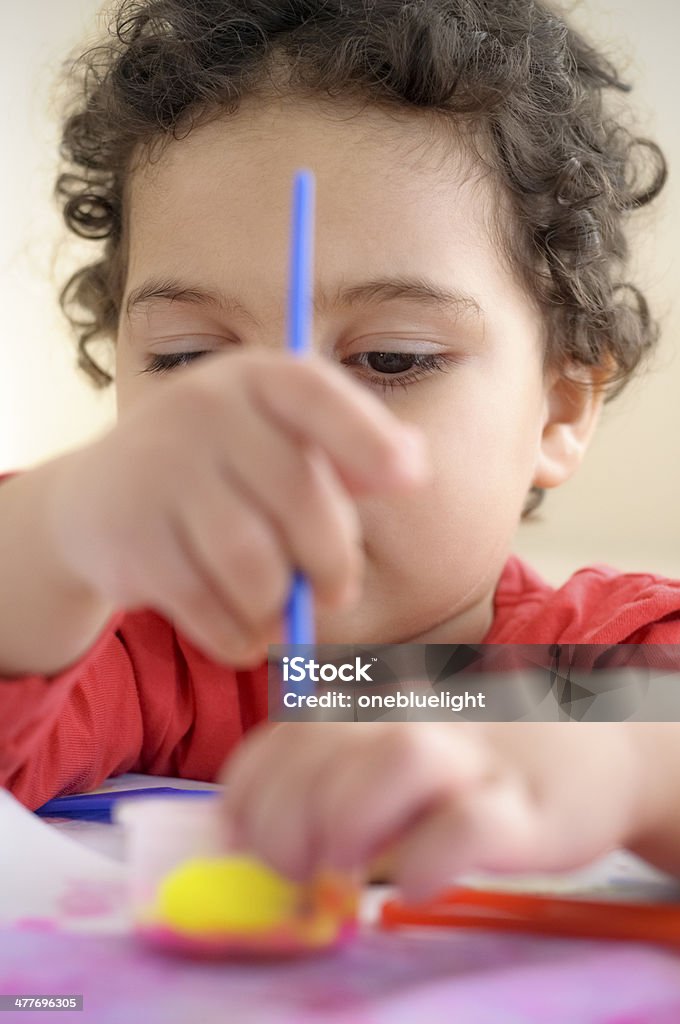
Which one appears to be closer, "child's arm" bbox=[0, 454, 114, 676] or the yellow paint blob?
the yellow paint blob

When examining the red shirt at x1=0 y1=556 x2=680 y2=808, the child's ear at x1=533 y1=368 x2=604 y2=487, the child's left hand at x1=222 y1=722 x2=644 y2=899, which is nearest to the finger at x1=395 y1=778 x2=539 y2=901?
the child's left hand at x1=222 y1=722 x2=644 y2=899

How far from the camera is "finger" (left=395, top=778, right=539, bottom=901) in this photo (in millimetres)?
302

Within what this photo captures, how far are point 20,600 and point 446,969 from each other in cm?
24

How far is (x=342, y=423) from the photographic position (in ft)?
1.03

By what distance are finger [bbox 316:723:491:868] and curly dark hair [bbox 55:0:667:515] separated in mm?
571

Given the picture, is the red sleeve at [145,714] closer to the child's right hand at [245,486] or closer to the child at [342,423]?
the child at [342,423]

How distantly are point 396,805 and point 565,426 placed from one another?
674mm

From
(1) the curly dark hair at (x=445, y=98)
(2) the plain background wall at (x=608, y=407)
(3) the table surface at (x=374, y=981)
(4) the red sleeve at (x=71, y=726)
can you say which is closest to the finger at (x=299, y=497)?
(3) the table surface at (x=374, y=981)

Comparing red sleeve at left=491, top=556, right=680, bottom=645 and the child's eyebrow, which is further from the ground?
the child's eyebrow

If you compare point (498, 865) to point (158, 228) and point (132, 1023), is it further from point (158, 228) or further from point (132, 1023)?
point (158, 228)

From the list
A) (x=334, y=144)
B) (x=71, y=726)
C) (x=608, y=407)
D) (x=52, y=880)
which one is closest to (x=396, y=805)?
(x=52, y=880)

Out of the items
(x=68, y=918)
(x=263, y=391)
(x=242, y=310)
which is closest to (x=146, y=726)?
(x=242, y=310)

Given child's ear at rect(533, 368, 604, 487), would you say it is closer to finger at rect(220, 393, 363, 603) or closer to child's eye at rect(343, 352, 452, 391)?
child's eye at rect(343, 352, 452, 391)

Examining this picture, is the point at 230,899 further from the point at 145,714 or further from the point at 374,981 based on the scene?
the point at 145,714
